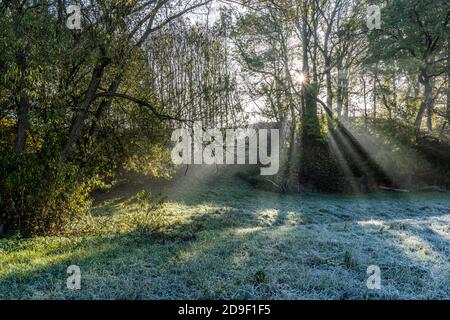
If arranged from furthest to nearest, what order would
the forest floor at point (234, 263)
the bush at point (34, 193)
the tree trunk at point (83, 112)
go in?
the tree trunk at point (83, 112) < the bush at point (34, 193) < the forest floor at point (234, 263)

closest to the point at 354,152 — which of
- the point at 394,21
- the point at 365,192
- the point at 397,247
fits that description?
the point at 365,192

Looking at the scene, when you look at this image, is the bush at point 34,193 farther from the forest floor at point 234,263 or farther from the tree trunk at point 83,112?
the forest floor at point 234,263

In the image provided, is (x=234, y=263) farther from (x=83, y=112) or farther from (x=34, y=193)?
(x=83, y=112)

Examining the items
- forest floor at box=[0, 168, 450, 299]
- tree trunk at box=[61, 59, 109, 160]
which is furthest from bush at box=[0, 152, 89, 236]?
forest floor at box=[0, 168, 450, 299]

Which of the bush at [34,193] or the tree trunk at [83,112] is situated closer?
the bush at [34,193]

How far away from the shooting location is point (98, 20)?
6.00 meters

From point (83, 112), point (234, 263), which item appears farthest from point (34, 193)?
point (234, 263)

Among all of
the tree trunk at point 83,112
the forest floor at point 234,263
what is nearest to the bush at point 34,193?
the tree trunk at point 83,112

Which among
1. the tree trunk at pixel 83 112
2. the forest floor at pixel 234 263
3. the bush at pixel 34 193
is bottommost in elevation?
the forest floor at pixel 234 263

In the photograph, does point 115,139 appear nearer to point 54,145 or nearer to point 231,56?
point 54,145

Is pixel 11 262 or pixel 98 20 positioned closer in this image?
pixel 11 262

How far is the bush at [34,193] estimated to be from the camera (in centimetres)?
597

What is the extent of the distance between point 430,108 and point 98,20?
21838 millimetres

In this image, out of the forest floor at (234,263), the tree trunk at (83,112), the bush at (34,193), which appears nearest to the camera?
the forest floor at (234,263)
